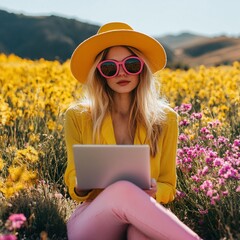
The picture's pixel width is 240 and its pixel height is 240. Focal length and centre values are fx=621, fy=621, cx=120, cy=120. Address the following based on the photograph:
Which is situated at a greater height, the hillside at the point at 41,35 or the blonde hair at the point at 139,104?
the blonde hair at the point at 139,104

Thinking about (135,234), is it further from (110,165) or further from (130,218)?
(110,165)

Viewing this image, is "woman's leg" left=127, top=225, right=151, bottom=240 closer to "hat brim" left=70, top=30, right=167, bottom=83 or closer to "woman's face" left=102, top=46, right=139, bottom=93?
"woman's face" left=102, top=46, right=139, bottom=93

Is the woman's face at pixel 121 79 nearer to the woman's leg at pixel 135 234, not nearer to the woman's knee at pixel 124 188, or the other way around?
the woman's knee at pixel 124 188

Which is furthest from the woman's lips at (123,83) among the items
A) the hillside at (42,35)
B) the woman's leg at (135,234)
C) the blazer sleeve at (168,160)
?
the hillside at (42,35)

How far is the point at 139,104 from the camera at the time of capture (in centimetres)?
360

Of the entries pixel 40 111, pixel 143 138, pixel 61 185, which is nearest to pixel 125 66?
pixel 143 138

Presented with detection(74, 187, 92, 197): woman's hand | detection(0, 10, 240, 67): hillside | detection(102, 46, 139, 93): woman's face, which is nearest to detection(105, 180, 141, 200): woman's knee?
detection(74, 187, 92, 197): woman's hand

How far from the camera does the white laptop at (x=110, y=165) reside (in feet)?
9.64

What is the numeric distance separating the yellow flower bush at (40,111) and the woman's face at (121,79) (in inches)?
24.6

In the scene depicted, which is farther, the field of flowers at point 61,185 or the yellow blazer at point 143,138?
the yellow blazer at point 143,138

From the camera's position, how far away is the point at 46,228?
356 cm

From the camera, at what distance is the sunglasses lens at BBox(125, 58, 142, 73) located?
3453mm

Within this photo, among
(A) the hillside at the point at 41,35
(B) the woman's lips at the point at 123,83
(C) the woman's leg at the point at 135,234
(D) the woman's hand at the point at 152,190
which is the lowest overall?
(A) the hillside at the point at 41,35

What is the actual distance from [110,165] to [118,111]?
71cm
